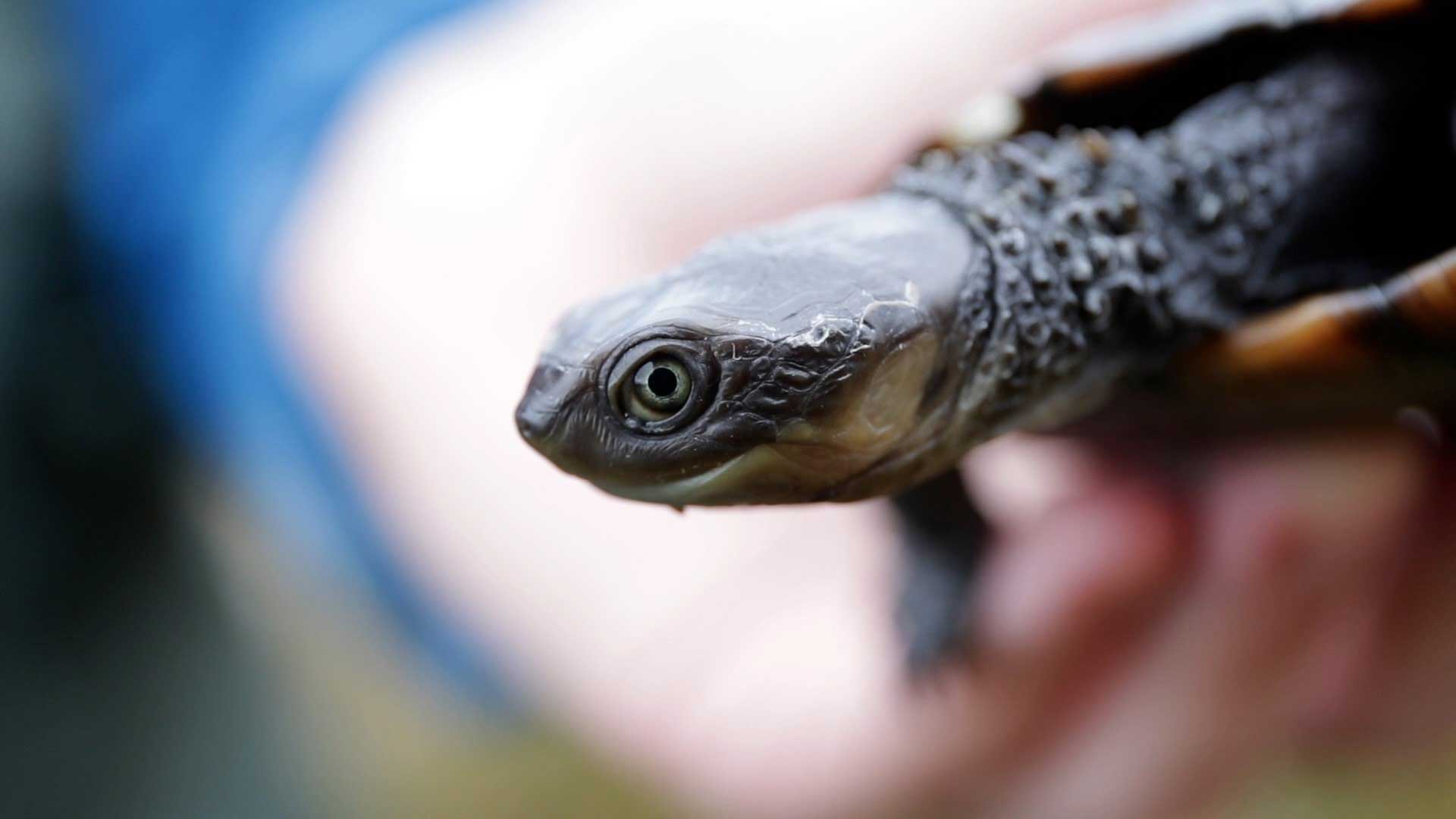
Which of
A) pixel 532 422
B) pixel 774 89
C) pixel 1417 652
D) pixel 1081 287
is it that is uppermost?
pixel 774 89

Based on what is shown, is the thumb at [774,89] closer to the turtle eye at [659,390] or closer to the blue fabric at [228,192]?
the blue fabric at [228,192]

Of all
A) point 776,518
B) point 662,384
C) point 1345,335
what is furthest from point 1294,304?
point 776,518

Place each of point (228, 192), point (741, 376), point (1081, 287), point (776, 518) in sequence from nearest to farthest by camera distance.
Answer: point (741, 376) < point (1081, 287) < point (776, 518) < point (228, 192)

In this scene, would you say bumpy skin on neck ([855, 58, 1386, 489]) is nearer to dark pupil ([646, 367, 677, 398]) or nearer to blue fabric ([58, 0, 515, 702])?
dark pupil ([646, 367, 677, 398])

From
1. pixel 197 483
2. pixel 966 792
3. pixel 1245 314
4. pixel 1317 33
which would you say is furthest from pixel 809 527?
pixel 197 483

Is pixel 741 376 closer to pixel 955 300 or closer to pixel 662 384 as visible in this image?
pixel 662 384

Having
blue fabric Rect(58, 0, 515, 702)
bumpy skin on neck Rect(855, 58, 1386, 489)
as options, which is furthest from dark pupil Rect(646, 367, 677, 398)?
blue fabric Rect(58, 0, 515, 702)

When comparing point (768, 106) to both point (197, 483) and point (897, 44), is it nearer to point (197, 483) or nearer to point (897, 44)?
point (897, 44)
